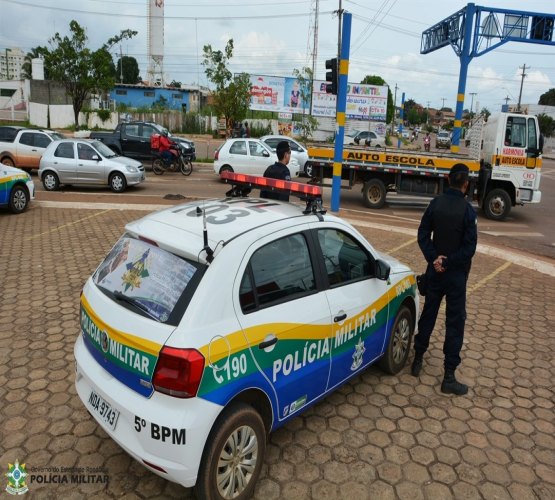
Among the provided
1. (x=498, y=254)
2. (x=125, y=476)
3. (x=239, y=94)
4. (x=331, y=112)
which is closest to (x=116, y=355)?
(x=125, y=476)

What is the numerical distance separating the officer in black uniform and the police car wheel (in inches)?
10.9

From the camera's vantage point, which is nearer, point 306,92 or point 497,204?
point 497,204

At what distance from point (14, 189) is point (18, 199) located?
0.29 metres

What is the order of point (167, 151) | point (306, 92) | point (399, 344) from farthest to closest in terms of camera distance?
point (306, 92) < point (167, 151) < point (399, 344)

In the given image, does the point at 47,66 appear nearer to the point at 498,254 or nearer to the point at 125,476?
the point at 498,254

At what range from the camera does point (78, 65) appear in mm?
28438

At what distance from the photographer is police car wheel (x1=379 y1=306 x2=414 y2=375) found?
4.39 m

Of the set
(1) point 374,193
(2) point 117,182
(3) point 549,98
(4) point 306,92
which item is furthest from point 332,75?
(3) point 549,98

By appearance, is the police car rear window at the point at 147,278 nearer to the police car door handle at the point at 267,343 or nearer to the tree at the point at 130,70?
the police car door handle at the point at 267,343

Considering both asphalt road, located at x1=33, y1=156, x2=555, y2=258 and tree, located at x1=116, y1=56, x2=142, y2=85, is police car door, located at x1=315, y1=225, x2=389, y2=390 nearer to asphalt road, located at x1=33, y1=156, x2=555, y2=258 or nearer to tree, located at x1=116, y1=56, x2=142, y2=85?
asphalt road, located at x1=33, y1=156, x2=555, y2=258

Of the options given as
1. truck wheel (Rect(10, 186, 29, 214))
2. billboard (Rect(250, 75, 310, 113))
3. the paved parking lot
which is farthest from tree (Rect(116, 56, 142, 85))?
the paved parking lot

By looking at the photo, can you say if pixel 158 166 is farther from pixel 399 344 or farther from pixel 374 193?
pixel 399 344

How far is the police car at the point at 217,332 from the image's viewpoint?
2.56 m

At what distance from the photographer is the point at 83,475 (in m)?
3.14
